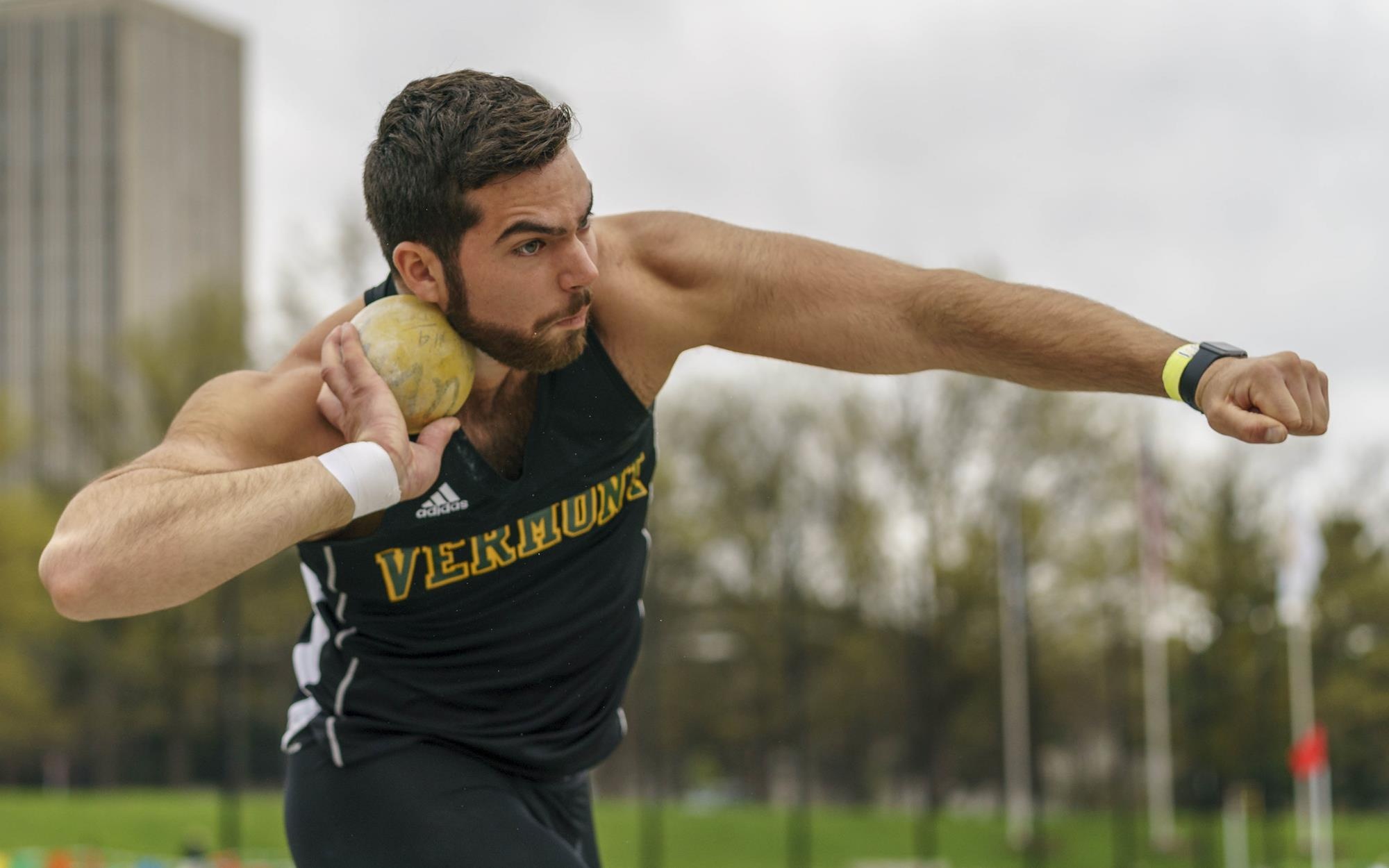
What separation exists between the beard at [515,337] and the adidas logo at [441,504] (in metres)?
0.34

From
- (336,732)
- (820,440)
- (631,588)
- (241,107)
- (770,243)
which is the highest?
(241,107)

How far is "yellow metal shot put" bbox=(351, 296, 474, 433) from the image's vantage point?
3273 millimetres

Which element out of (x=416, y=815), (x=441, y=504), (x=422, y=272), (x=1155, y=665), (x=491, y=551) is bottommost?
(x=1155, y=665)

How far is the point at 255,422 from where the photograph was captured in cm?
326

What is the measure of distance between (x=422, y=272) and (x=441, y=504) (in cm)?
55

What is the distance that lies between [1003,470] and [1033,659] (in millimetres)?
5059

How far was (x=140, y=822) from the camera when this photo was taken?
2272 centimetres

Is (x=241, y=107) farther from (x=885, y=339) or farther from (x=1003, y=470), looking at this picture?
(x=885, y=339)

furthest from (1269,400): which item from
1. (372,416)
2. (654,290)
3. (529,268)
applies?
(372,416)

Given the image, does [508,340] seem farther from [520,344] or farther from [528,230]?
[528,230]

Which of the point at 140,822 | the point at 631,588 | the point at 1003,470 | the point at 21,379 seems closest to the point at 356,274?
the point at 140,822

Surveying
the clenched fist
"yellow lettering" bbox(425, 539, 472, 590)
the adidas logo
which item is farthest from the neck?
the clenched fist

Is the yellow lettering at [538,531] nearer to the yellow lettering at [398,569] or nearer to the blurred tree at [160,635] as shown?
the yellow lettering at [398,569]

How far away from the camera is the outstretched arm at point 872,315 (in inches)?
133
